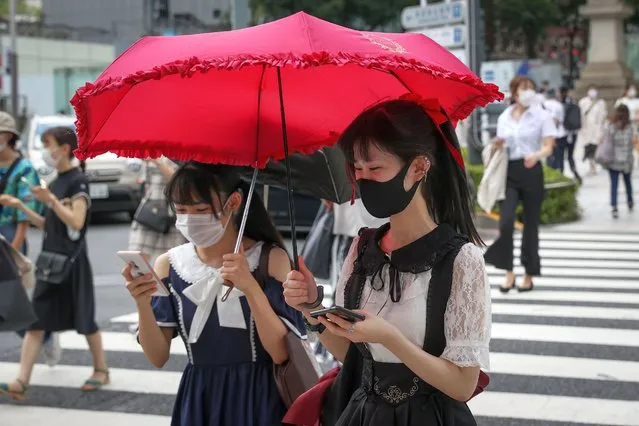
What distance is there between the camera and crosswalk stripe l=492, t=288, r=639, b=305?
9.09 m

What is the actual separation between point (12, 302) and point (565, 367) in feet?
11.4

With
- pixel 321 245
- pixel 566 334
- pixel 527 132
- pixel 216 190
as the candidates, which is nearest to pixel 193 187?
pixel 216 190

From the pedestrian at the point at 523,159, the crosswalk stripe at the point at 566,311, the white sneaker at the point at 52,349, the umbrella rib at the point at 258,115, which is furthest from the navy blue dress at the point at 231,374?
the pedestrian at the point at 523,159

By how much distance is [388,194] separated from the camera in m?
2.55

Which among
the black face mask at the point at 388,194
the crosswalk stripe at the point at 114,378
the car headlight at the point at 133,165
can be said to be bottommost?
the crosswalk stripe at the point at 114,378

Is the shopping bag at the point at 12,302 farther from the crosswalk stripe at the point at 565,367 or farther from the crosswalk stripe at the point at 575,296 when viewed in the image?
the crosswalk stripe at the point at 575,296

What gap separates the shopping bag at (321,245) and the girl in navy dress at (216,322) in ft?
10.4

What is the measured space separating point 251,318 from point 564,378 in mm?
3622

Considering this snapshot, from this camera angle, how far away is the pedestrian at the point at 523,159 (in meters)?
8.89

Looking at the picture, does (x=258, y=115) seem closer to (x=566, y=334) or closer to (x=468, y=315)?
(x=468, y=315)

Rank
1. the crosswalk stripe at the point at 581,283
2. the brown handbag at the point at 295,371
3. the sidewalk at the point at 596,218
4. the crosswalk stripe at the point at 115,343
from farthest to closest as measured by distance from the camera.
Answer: the sidewalk at the point at 596,218 → the crosswalk stripe at the point at 581,283 → the crosswalk stripe at the point at 115,343 → the brown handbag at the point at 295,371

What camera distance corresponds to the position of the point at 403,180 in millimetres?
2562

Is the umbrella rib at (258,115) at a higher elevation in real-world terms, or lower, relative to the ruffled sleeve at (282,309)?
higher

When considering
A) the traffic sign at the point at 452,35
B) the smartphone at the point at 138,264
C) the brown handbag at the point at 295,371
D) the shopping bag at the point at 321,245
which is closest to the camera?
the smartphone at the point at 138,264
